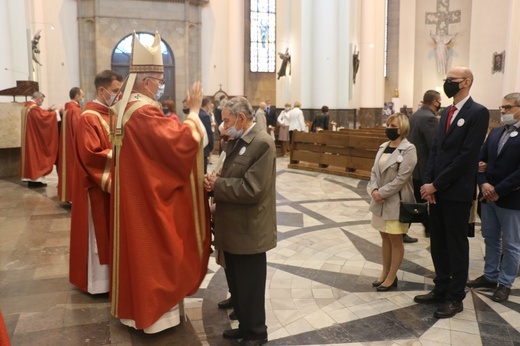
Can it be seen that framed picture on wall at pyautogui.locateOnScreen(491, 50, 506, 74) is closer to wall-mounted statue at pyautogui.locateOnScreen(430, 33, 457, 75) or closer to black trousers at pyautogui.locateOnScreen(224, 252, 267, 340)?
wall-mounted statue at pyautogui.locateOnScreen(430, 33, 457, 75)

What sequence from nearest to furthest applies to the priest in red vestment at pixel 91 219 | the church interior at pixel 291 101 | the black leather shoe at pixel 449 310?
the church interior at pixel 291 101
the black leather shoe at pixel 449 310
the priest in red vestment at pixel 91 219

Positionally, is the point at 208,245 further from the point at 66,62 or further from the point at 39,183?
the point at 66,62

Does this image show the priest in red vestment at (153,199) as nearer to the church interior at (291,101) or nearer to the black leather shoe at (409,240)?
the church interior at (291,101)

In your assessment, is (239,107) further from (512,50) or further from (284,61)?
(512,50)

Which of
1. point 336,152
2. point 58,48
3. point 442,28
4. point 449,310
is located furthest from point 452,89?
point 442,28

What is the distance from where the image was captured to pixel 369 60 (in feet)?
73.7

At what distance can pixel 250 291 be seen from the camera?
11.1ft

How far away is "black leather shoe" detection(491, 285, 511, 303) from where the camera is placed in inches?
168

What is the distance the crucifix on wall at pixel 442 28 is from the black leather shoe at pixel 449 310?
25.9 m

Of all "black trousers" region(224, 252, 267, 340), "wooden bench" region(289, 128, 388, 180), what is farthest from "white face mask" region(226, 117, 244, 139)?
"wooden bench" region(289, 128, 388, 180)

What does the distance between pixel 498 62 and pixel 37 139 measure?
71.4 ft

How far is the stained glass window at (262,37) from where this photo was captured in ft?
81.5

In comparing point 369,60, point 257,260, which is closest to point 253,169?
point 257,260

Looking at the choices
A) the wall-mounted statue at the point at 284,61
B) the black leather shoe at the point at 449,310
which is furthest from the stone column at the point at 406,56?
the black leather shoe at the point at 449,310
